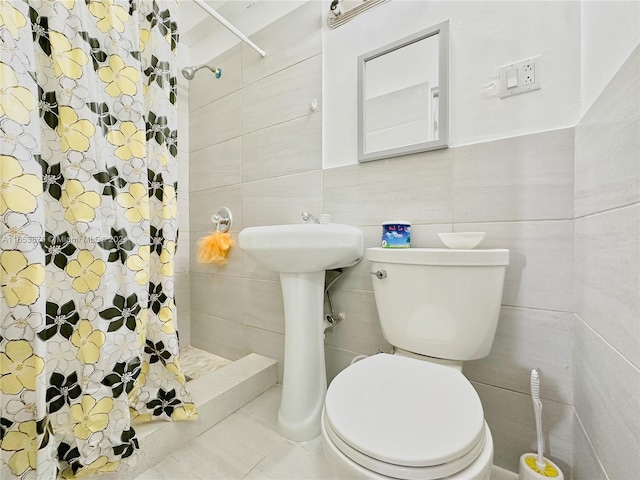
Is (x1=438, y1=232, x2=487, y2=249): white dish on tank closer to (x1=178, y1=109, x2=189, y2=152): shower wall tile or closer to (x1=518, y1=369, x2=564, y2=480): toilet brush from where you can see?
(x1=518, y1=369, x2=564, y2=480): toilet brush

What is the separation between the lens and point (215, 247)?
1.64 m

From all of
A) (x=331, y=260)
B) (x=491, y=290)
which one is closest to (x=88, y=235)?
(x=331, y=260)

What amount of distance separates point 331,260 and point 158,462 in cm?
92

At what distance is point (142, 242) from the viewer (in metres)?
0.96

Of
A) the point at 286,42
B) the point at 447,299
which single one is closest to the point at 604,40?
the point at 447,299

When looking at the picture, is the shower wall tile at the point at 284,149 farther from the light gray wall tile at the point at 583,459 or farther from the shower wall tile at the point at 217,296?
the light gray wall tile at the point at 583,459

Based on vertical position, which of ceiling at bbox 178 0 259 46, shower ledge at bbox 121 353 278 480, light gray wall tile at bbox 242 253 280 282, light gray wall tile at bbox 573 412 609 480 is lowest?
shower ledge at bbox 121 353 278 480

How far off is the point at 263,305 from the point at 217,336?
0.46 m

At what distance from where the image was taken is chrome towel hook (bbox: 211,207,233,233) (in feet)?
5.53

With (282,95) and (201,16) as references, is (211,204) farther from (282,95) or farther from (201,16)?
(201,16)

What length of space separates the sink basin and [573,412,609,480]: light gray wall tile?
0.82m

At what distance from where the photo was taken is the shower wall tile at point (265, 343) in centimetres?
150

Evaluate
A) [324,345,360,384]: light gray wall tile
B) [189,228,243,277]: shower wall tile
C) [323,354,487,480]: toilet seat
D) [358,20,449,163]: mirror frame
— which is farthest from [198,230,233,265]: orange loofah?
[323,354,487,480]: toilet seat

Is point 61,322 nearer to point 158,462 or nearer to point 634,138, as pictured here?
point 158,462
